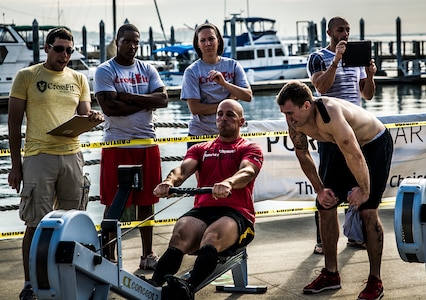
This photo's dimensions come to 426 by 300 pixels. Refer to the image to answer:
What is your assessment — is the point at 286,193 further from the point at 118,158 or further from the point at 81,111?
the point at 81,111

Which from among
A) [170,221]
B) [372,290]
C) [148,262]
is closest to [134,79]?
[148,262]

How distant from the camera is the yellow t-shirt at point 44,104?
595 cm

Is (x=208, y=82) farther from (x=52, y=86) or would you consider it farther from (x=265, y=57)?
(x=265, y=57)

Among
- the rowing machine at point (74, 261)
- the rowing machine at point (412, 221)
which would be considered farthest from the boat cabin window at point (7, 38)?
the rowing machine at point (412, 221)

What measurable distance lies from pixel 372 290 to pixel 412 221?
1414mm

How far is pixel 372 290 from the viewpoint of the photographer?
225 inches

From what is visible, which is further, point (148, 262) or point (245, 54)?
point (245, 54)

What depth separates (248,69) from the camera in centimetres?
4566

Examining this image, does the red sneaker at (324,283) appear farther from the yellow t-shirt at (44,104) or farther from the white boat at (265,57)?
the white boat at (265,57)

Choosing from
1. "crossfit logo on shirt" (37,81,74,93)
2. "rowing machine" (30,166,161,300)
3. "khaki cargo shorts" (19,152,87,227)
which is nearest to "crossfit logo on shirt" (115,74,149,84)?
"crossfit logo on shirt" (37,81,74,93)

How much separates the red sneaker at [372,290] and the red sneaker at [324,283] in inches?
12.0

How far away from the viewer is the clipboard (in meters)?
5.78

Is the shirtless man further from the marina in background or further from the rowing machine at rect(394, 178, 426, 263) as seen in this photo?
the marina in background

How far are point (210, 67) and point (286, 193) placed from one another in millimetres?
1786
